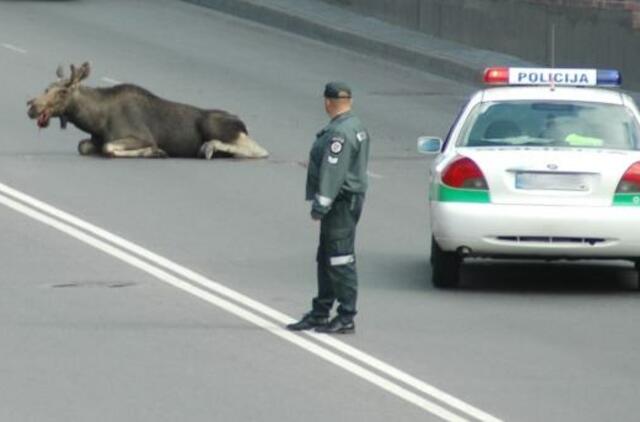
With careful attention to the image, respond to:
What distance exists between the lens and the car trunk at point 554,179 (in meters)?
15.5

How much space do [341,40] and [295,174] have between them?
12.9 metres

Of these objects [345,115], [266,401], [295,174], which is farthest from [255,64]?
[266,401]

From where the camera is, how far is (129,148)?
2330cm

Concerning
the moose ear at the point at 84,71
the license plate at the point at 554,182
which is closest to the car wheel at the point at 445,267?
the license plate at the point at 554,182

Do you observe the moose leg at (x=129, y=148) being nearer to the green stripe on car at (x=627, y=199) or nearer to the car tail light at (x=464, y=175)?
the car tail light at (x=464, y=175)

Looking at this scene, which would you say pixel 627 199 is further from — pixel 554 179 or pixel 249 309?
pixel 249 309

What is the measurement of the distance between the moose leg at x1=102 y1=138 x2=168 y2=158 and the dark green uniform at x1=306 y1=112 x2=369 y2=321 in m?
9.53

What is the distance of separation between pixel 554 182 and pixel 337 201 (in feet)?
7.42

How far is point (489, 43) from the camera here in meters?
33.3

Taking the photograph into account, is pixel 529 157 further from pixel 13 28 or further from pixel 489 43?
pixel 13 28

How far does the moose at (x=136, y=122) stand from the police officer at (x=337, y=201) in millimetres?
9560

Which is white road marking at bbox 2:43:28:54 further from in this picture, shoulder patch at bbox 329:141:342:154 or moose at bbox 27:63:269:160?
shoulder patch at bbox 329:141:342:154

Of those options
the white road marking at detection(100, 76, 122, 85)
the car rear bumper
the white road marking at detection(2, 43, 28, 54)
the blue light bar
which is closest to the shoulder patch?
the car rear bumper

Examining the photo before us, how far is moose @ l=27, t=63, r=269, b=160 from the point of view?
2325 centimetres
